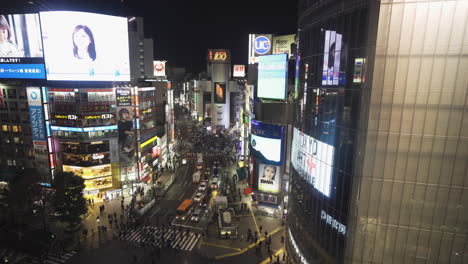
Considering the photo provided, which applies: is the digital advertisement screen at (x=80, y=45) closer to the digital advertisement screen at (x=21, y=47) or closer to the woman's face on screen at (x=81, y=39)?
the woman's face on screen at (x=81, y=39)

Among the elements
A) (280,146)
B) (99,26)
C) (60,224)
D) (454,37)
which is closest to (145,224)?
(60,224)

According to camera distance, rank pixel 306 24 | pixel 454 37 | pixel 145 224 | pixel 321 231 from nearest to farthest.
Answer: pixel 454 37, pixel 321 231, pixel 306 24, pixel 145 224

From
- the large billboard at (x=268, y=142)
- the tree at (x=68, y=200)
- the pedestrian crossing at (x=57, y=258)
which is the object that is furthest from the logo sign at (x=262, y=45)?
the pedestrian crossing at (x=57, y=258)

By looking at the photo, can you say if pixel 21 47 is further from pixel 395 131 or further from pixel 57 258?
pixel 395 131

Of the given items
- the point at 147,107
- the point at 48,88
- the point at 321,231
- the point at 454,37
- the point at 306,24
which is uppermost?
the point at 306,24

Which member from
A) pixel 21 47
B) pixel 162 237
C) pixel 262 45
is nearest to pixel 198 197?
pixel 162 237

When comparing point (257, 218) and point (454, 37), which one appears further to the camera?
point (257, 218)

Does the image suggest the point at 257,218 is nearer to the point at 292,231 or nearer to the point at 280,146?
the point at 280,146

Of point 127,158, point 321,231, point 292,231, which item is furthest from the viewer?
point 127,158
